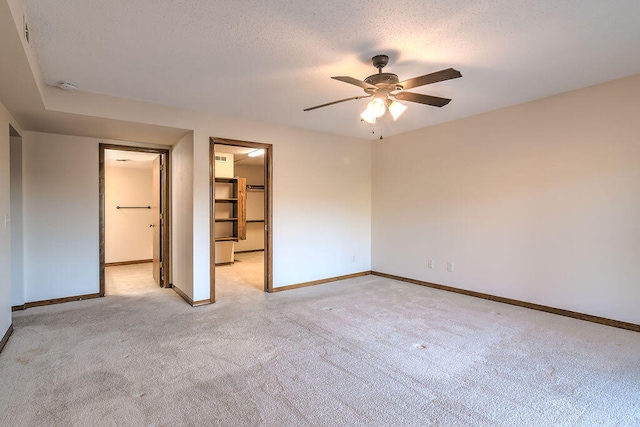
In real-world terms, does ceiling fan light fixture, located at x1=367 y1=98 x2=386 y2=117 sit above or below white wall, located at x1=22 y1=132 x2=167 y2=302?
above

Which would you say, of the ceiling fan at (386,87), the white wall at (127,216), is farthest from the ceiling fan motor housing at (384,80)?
the white wall at (127,216)

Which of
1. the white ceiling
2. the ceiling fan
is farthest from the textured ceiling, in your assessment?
the white ceiling

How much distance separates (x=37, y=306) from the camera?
402 cm

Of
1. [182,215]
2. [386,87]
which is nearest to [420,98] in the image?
[386,87]

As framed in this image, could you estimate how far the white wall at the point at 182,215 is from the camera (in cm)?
417

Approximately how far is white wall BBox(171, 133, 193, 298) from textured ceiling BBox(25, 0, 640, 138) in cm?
93

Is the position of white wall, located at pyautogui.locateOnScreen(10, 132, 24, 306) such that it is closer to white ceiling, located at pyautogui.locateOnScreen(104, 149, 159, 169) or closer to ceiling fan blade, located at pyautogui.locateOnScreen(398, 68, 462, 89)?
white ceiling, located at pyautogui.locateOnScreen(104, 149, 159, 169)

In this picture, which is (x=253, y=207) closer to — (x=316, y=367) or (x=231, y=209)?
(x=231, y=209)

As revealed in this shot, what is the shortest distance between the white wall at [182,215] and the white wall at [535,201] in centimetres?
318

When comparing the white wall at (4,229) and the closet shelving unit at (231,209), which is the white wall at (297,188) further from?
the closet shelving unit at (231,209)

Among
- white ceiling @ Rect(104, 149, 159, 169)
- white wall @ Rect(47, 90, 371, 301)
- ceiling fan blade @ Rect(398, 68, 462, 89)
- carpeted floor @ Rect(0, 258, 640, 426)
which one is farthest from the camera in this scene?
white ceiling @ Rect(104, 149, 159, 169)

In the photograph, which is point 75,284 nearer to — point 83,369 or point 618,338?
point 83,369

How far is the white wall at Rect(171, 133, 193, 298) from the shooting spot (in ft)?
13.7

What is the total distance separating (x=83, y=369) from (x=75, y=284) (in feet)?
7.91
